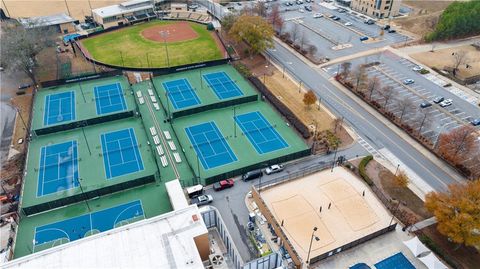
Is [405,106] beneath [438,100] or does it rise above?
beneath

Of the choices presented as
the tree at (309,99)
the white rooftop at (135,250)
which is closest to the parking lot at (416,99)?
the tree at (309,99)

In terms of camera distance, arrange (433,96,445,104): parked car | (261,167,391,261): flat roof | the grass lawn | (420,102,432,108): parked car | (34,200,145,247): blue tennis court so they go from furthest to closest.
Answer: the grass lawn, (433,96,445,104): parked car, (420,102,432,108): parked car, (34,200,145,247): blue tennis court, (261,167,391,261): flat roof

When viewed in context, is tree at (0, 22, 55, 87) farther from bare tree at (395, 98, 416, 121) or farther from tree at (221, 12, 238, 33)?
bare tree at (395, 98, 416, 121)

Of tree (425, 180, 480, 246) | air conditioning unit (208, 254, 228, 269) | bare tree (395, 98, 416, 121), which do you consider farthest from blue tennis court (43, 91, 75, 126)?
bare tree (395, 98, 416, 121)

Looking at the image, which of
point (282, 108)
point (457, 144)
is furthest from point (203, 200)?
point (457, 144)

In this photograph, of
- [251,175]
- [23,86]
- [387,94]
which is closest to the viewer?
[251,175]

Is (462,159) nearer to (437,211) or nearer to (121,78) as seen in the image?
(437,211)

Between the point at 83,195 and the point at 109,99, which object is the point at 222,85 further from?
the point at 83,195

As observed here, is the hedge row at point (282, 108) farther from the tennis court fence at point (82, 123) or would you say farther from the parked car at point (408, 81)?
the parked car at point (408, 81)
